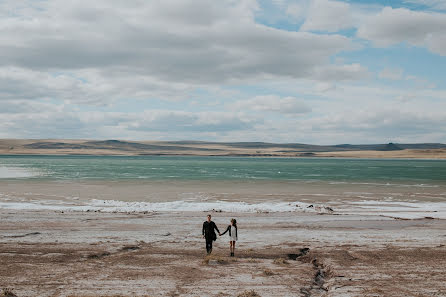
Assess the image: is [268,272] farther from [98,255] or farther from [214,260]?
[98,255]

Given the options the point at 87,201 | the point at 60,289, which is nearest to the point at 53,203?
the point at 87,201

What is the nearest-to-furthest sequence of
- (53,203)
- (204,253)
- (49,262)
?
(49,262) < (204,253) < (53,203)

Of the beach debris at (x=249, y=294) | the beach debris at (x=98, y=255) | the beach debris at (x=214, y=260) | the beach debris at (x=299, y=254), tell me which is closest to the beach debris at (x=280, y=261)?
the beach debris at (x=299, y=254)

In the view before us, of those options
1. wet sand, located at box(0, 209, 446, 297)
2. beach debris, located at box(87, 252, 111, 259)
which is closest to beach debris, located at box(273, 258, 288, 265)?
wet sand, located at box(0, 209, 446, 297)

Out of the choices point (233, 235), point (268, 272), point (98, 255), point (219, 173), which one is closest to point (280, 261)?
point (268, 272)

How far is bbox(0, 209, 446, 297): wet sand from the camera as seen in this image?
1171 cm

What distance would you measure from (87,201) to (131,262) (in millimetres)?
22379

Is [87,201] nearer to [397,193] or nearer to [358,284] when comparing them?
[358,284]

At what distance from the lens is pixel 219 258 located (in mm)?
14922

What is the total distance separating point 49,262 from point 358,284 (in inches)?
401

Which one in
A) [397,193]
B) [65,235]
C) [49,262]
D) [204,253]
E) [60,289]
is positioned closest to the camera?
[60,289]

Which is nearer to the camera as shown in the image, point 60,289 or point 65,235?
point 60,289

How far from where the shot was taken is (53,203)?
33.4 meters

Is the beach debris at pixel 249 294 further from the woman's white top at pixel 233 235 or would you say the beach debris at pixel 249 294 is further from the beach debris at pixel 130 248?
the beach debris at pixel 130 248
